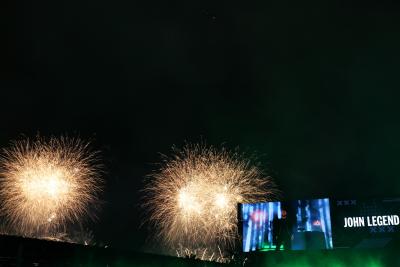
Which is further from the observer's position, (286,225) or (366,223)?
(286,225)

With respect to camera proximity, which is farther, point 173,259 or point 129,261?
point 173,259

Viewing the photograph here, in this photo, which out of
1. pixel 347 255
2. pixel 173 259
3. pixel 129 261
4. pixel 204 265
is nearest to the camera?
pixel 129 261

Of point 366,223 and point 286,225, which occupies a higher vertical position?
point 366,223

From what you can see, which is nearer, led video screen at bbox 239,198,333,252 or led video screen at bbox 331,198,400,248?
led video screen at bbox 331,198,400,248

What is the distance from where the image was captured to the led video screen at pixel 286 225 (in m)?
38.5

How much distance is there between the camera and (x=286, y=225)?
132ft

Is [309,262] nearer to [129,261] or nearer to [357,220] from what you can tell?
[357,220]

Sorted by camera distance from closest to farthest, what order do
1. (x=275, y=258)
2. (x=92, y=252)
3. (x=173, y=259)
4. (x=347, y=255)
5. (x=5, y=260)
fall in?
1. (x=5, y=260)
2. (x=92, y=252)
3. (x=173, y=259)
4. (x=347, y=255)
5. (x=275, y=258)

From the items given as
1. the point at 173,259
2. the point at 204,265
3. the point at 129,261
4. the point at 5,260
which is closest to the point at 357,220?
the point at 204,265

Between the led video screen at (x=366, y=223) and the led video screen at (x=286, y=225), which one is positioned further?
the led video screen at (x=286, y=225)

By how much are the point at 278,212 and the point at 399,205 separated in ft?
33.9

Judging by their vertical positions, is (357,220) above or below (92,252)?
above

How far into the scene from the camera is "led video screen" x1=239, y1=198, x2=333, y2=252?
3847cm

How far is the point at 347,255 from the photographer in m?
35.5
